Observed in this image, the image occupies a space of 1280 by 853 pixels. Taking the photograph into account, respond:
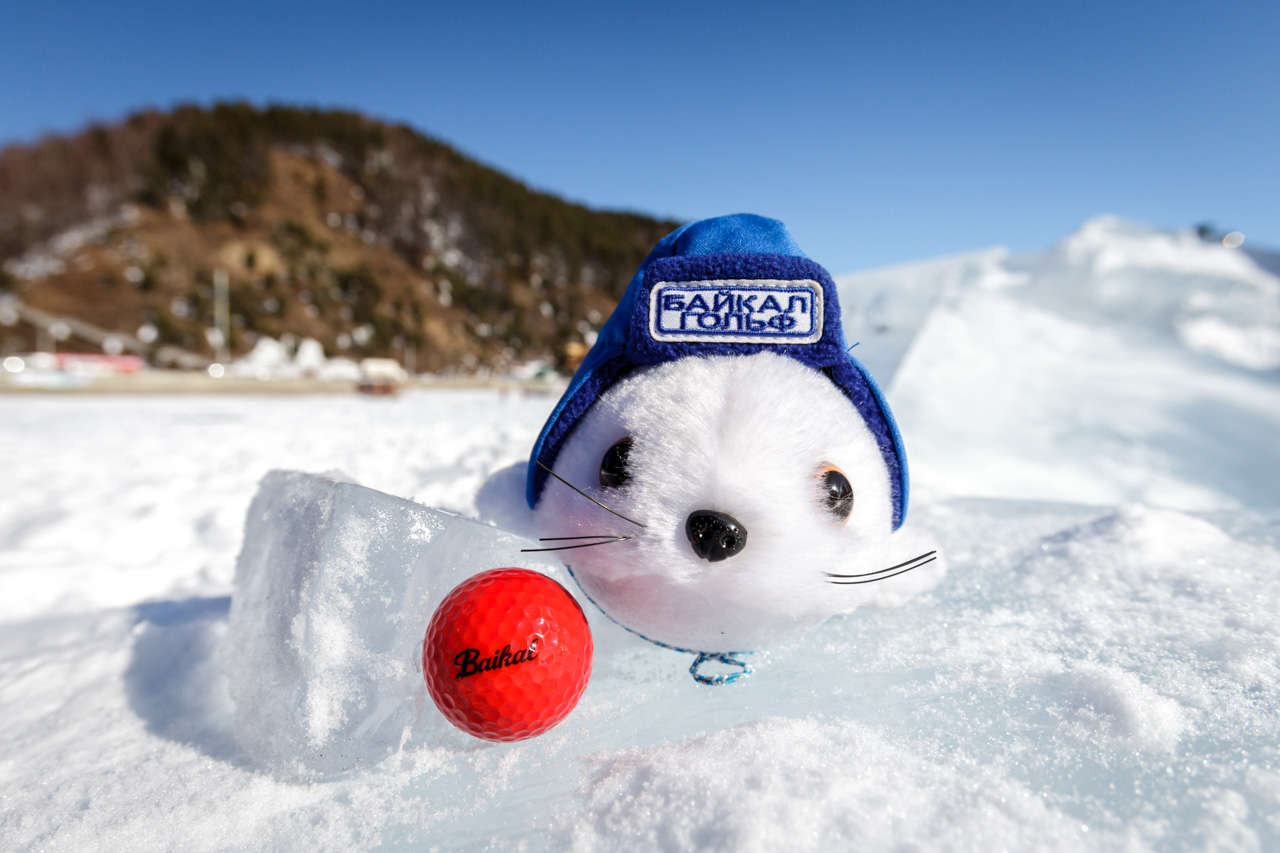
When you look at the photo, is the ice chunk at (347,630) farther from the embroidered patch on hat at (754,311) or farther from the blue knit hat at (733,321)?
the embroidered patch on hat at (754,311)

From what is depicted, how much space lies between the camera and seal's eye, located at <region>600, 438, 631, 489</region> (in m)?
0.78

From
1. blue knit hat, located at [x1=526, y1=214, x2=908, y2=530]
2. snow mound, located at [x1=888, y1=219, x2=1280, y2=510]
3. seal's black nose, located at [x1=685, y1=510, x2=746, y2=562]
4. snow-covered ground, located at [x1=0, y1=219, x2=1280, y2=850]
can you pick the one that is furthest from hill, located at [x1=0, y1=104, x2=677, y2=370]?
seal's black nose, located at [x1=685, y1=510, x2=746, y2=562]

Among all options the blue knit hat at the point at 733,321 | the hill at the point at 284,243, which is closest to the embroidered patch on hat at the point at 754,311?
the blue knit hat at the point at 733,321

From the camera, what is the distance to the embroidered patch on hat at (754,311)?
842 millimetres

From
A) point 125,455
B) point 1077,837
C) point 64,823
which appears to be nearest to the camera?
point 1077,837

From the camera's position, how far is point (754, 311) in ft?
2.77

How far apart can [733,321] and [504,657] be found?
0.50 meters

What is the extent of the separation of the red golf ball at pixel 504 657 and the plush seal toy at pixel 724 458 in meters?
0.09

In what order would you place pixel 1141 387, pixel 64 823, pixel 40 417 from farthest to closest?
1. pixel 40 417
2. pixel 1141 387
3. pixel 64 823

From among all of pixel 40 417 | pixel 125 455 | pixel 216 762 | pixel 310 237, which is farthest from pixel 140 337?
pixel 216 762

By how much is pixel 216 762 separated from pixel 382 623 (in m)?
0.26

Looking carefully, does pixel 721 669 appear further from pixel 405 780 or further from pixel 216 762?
pixel 216 762

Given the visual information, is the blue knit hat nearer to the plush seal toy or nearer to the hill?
the plush seal toy

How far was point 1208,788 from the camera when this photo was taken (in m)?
0.57
